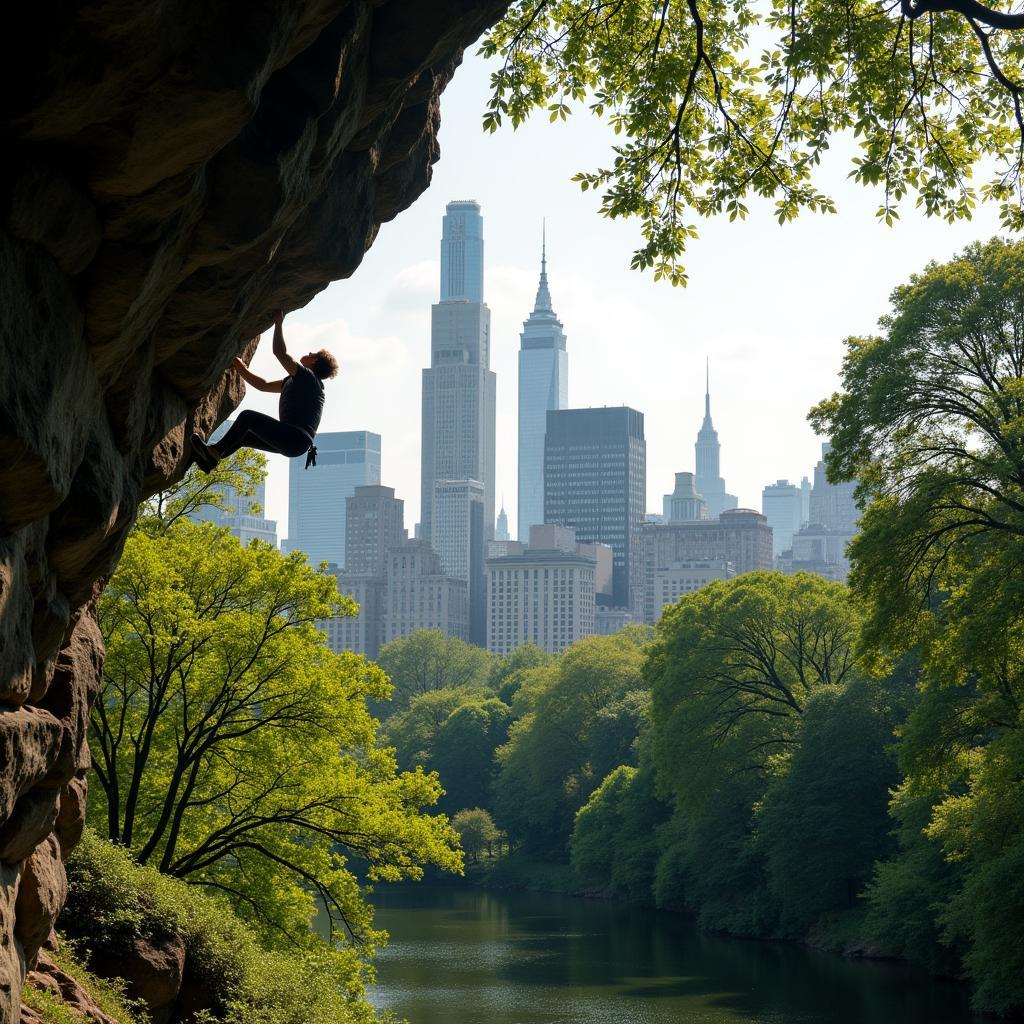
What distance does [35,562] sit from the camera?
7348 mm

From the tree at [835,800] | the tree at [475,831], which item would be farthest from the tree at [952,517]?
the tree at [475,831]

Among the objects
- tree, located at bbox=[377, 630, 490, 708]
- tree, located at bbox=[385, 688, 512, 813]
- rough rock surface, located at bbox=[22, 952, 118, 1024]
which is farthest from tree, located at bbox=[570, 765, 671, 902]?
tree, located at bbox=[377, 630, 490, 708]

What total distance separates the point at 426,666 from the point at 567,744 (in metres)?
54.8

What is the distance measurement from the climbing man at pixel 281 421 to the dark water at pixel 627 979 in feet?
77.5

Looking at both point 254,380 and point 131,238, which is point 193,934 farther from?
point 131,238

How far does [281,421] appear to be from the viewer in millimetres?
10234

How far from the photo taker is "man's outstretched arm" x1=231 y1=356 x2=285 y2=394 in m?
10.2

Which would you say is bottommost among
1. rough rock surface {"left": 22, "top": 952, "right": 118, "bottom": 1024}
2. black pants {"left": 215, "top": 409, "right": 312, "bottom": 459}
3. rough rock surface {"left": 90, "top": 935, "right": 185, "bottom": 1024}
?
rough rock surface {"left": 90, "top": 935, "right": 185, "bottom": 1024}

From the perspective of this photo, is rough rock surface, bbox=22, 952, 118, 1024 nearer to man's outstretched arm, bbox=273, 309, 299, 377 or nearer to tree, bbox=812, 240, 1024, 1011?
man's outstretched arm, bbox=273, 309, 299, 377

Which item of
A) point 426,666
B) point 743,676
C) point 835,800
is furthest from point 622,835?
point 426,666

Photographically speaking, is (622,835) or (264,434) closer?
(264,434)

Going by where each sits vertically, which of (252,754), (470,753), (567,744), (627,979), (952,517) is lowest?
(627,979)

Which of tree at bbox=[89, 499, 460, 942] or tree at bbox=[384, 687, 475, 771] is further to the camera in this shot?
tree at bbox=[384, 687, 475, 771]

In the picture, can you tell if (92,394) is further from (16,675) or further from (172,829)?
(172,829)
